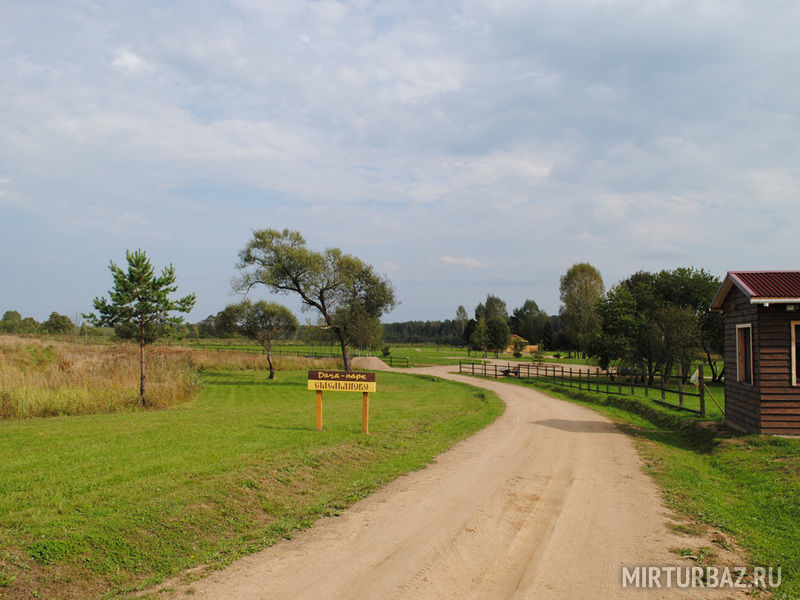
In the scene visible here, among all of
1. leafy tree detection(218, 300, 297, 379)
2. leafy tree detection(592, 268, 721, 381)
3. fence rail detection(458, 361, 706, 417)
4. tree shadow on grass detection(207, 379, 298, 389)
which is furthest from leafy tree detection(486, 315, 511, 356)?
tree shadow on grass detection(207, 379, 298, 389)

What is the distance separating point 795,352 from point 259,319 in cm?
3392

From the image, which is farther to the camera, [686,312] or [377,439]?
[686,312]

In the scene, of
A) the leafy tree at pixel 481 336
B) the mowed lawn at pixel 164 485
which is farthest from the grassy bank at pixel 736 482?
the leafy tree at pixel 481 336

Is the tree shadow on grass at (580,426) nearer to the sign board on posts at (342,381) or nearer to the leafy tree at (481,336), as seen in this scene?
the sign board on posts at (342,381)

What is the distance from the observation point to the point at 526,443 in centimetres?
1338

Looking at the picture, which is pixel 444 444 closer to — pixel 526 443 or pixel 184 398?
pixel 526 443

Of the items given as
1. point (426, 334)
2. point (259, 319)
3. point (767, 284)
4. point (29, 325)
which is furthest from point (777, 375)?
point (426, 334)

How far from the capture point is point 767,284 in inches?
521

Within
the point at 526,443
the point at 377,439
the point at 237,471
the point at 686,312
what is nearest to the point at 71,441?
the point at 237,471

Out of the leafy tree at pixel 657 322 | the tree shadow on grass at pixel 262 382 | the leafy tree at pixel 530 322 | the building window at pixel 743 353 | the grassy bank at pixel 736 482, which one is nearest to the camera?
the grassy bank at pixel 736 482

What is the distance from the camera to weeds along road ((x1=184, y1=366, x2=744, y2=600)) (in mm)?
5086

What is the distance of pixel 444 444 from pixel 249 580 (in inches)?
327

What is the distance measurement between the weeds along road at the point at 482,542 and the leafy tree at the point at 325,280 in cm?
2678

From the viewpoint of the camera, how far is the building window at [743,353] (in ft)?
46.1
